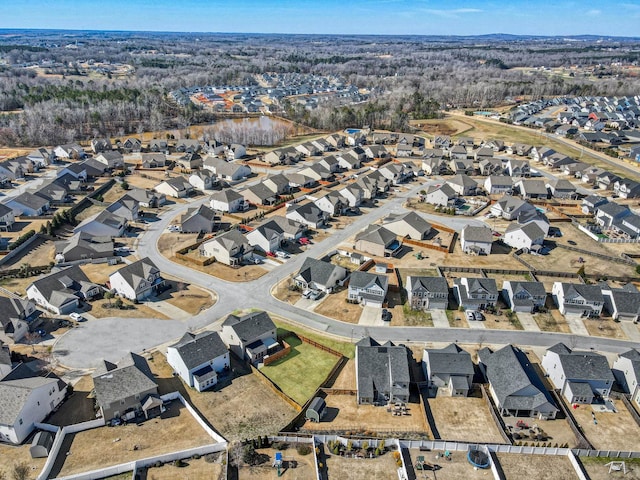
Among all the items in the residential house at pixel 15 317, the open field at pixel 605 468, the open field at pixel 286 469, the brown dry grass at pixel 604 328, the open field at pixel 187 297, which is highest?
the residential house at pixel 15 317

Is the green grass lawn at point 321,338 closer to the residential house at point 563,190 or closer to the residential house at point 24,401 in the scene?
the residential house at point 24,401

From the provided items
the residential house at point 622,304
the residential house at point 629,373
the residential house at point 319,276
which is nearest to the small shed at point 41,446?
the residential house at point 319,276

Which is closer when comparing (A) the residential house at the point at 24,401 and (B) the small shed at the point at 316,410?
(A) the residential house at the point at 24,401

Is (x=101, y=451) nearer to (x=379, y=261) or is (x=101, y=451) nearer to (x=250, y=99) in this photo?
(x=379, y=261)

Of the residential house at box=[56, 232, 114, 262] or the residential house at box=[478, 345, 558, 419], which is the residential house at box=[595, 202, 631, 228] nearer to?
the residential house at box=[478, 345, 558, 419]

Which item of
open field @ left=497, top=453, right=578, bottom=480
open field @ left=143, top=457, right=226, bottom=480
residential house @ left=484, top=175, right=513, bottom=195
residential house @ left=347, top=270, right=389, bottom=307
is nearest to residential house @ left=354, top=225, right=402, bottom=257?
residential house @ left=347, top=270, right=389, bottom=307

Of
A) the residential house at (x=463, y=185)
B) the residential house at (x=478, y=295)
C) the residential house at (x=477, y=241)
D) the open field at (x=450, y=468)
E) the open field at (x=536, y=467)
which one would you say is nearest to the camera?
the open field at (x=450, y=468)

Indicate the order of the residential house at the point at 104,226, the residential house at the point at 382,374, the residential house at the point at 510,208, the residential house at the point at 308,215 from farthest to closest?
the residential house at the point at 510,208 < the residential house at the point at 308,215 < the residential house at the point at 104,226 < the residential house at the point at 382,374
